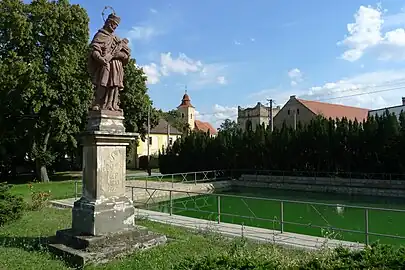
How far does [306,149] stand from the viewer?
30016 mm

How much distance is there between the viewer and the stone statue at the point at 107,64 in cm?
737

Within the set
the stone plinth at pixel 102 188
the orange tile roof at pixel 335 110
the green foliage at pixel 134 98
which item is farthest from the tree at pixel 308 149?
the stone plinth at pixel 102 188

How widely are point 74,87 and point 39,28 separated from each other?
4.13m

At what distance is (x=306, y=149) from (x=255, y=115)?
33362 mm

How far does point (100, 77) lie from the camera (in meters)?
7.41

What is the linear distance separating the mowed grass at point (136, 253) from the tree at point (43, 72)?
14.4 meters

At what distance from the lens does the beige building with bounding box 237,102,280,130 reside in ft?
205

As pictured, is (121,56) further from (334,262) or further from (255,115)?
(255,115)

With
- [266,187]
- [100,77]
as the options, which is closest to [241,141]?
[266,187]

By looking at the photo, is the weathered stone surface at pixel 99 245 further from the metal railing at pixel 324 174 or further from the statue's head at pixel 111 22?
the metal railing at pixel 324 174

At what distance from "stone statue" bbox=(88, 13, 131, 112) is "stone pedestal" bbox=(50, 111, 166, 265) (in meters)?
0.29

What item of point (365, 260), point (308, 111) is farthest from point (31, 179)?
point (308, 111)

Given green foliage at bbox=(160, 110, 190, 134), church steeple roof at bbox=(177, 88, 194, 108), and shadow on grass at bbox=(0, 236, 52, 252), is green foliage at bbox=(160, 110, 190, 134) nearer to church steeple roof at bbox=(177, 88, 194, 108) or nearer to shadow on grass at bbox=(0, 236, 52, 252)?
church steeple roof at bbox=(177, 88, 194, 108)

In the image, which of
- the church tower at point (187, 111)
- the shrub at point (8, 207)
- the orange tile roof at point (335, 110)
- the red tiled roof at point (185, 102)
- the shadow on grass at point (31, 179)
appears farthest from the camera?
the red tiled roof at point (185, 102)
